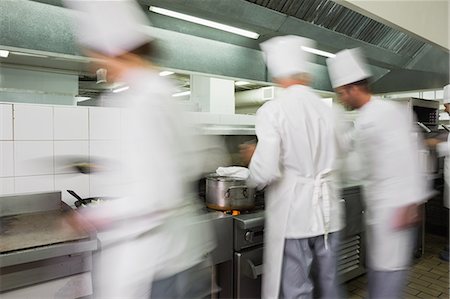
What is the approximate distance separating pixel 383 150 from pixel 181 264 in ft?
3.45

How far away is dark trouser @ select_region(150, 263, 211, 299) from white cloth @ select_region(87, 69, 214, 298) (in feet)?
0.08

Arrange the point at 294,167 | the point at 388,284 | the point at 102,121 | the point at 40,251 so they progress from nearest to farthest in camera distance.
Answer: the point at 40,251 → the point at 294,167 → the point at 388,284 → the point at 102,121

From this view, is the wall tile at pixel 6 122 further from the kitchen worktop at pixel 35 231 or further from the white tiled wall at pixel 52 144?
the kitchen worktop at pixel 35 231

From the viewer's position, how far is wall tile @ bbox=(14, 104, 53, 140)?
4.95 ft

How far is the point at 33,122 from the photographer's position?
1.54 metres

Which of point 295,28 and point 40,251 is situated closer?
point 40,251

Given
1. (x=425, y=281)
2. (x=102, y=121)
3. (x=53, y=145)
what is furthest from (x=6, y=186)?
(x=425, y=281)

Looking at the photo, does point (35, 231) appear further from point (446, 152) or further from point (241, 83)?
point (446, 152)

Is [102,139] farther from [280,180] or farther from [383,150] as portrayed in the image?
[383,150]

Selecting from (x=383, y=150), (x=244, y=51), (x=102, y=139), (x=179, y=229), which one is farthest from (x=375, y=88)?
(x=179, y=229)

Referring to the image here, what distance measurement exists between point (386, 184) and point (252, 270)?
73 cm

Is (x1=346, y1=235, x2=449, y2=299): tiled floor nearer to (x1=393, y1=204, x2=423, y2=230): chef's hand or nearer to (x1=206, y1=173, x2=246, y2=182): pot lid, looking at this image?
(x1=393, y1=204, x2=423, y2=230): chef's hand

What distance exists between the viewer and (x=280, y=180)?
1.43m

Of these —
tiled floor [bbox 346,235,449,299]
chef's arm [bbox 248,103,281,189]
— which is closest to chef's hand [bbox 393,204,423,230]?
chef's arm [bbox 248,103,281,189]
